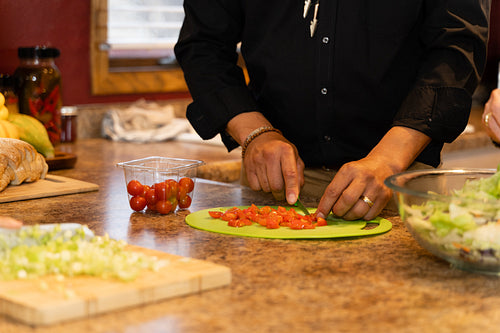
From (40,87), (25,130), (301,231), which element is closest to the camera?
(301,231)

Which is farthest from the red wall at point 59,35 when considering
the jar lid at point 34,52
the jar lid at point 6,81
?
the jar lid at point 6,81

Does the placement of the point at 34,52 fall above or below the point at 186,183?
above

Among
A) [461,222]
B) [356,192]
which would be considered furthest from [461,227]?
[356,192]

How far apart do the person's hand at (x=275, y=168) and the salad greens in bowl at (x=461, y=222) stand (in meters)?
0.31

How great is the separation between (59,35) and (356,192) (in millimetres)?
1906

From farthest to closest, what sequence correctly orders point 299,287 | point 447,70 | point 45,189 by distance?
point 45,189 < point 447,70 < point 299,287

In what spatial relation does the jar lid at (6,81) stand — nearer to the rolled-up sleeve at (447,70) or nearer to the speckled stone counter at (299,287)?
the speckled stone counter at (299,287)

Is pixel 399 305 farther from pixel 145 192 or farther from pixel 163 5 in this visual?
pixel 163 5

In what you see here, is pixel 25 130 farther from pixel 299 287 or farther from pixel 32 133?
pixel 299 287

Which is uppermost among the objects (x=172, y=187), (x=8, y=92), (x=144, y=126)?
(x=8, y=92)

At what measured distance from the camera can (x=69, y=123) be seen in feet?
9.16

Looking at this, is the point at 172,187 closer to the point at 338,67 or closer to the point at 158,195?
the point at 158,195

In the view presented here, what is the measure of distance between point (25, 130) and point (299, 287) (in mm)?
1262

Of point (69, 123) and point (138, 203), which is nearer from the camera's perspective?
point (138, 203)
